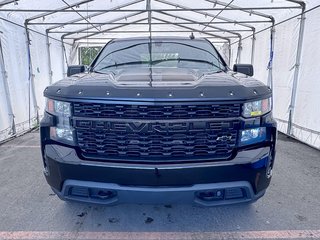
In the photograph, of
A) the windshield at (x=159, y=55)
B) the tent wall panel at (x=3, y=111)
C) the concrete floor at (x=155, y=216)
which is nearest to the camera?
the concrete floor at (x=155, y=216)

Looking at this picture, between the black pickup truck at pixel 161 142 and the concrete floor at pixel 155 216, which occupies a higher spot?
the black pickup truck at pixel 161 142

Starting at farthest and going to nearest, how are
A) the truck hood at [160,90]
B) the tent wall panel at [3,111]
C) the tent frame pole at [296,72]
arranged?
1. the tent frame pole at [296,72]
2. the tent wall panel at [3,111]
3. the truck hood at [160,90]

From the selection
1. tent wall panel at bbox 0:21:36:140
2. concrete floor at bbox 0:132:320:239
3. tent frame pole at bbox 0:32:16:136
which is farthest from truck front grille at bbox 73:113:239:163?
tent wall panel at bbox 0:21:36:140

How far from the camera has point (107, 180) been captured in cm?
192

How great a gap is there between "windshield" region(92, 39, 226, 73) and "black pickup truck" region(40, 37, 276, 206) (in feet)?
3.43

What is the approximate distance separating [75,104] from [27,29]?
6345 millimetres

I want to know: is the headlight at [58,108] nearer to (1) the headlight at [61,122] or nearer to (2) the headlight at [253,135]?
(1) the headlight at [61,122]

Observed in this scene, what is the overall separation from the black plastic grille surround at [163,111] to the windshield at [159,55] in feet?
3.72

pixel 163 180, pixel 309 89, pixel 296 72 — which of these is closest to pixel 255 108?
pixel 163 180

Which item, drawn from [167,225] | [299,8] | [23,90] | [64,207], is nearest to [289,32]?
[299,8]

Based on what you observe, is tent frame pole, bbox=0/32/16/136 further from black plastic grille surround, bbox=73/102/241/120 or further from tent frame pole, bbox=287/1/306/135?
tent frame pole, bbox=287/1/306/135

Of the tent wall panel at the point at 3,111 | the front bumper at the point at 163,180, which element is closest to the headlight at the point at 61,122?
the front bumper at the point at 163,180

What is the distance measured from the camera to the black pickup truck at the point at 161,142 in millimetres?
1882

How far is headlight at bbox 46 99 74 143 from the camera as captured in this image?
2.00 meters
